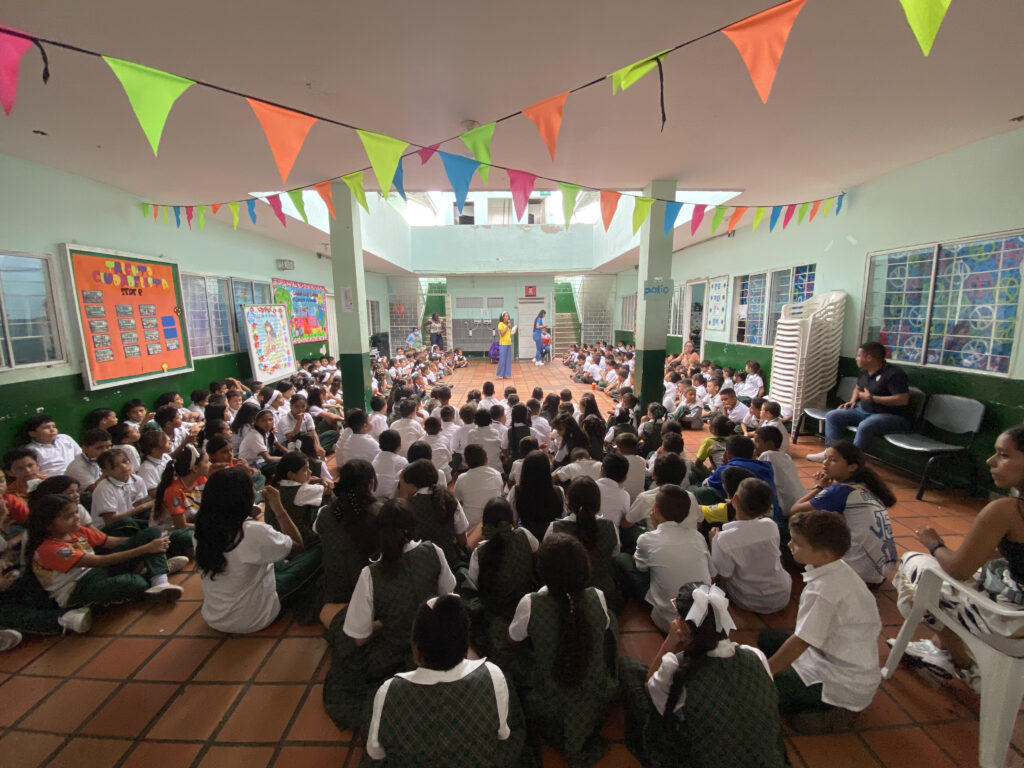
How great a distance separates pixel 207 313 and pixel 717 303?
896cm

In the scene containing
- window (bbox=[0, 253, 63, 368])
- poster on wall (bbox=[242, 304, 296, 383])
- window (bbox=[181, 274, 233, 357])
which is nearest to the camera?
window (bbox=[0, 253, 63, 368])

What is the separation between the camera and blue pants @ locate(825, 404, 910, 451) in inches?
166

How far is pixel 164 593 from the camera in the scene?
252 cm

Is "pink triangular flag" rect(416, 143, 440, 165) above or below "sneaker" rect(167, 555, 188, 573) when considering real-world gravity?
above

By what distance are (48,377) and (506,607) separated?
16.6 feet

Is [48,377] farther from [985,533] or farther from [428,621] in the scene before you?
[985,533]

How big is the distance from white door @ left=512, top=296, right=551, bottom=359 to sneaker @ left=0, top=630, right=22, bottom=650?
13.6 m

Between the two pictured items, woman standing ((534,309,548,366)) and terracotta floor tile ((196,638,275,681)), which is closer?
terracotta floor tile ((196,638,275,681))

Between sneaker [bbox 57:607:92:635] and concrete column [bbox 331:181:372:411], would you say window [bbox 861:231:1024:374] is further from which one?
sneaker [bbox 57:607:92:635]

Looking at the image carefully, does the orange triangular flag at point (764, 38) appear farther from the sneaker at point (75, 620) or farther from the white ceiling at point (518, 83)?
the sneaker at point (75, 620)

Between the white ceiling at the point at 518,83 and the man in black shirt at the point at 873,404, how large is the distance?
6.52ft

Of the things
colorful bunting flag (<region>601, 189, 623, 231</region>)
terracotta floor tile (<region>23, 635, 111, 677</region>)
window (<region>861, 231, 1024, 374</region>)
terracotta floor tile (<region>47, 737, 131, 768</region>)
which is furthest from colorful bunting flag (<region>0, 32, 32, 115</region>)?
window (<region>861, 231, 1024, 374</region>)

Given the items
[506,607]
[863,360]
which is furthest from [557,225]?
[506,607]

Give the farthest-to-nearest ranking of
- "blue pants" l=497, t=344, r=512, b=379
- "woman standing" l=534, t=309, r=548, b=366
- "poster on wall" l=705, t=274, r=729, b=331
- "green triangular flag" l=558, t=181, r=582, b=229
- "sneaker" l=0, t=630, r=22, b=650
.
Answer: "woman standing" l=534, t=309, r=548, b=366
"blue pants" l=497, t=344, r=512, b=379
"poster on wall" l=705, t=274, r=729, b=331
"green triangular flag" l=558, t=181, r=582, b=229
"sneaker" l=0, t=630, r=22, b=650
